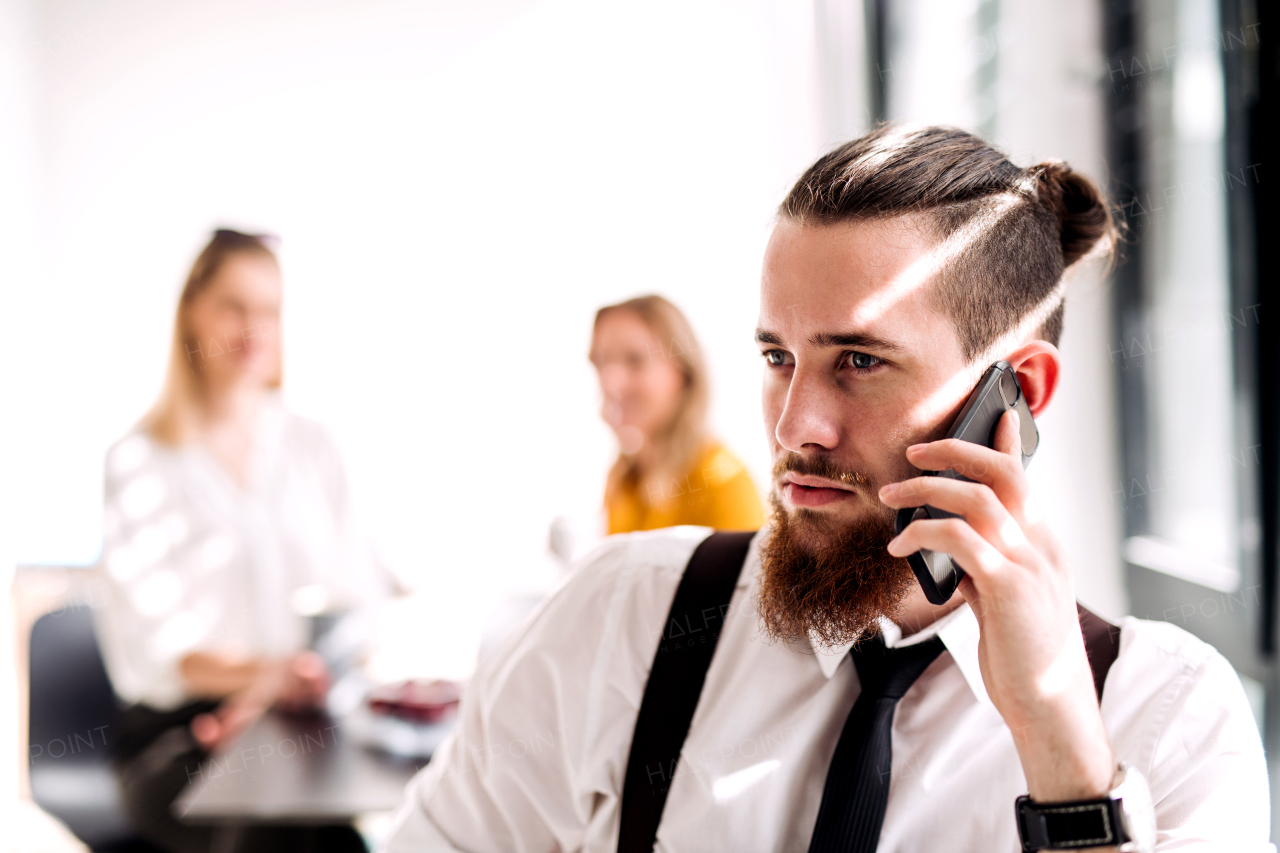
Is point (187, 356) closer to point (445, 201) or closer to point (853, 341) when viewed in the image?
point (445, 201)

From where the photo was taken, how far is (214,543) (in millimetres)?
2688

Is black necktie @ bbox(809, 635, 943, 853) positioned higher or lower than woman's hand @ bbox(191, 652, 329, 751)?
higher

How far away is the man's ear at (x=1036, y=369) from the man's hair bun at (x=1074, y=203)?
→ 0.17m

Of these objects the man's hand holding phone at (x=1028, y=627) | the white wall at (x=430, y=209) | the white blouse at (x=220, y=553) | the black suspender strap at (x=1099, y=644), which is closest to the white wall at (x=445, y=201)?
the white wall at (x=430, y=209)

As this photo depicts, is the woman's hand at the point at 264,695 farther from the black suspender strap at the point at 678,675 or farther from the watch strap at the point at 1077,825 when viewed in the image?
the watch strap at the point at 1077,825

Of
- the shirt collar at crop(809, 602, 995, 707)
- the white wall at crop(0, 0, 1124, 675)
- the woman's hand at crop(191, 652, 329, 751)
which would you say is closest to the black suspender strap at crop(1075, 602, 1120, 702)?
the shirt collar at crop(809, 602, 995, 707)

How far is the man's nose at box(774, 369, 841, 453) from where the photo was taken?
3.05 feet

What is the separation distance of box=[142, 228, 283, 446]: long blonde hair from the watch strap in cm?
274

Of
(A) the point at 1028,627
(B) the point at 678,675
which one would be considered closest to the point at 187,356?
(B) the point at 678,675

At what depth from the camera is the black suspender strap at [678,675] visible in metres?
0.96

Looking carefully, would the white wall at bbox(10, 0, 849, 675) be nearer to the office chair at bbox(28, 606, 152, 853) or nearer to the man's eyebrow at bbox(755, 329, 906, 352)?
the office chair at bbox(28, 606, 152, 853)

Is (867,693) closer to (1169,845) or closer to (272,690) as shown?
(1169,845)

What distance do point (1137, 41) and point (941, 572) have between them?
70.6 inches

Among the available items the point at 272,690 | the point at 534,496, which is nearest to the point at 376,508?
the point at 534,496
